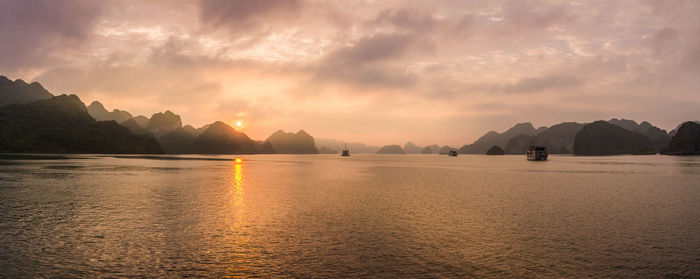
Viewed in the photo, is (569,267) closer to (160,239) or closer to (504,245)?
(504,245)

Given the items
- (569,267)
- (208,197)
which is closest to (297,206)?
(208,197)

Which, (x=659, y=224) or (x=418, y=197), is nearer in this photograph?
(x=659, y=224)

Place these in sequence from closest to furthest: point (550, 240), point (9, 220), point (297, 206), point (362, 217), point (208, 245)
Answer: point (208, 245) → point (550, 240) → point (9, 220) → point (362, 217) → point (297, 206)

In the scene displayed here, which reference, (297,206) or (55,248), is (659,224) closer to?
(297,206)

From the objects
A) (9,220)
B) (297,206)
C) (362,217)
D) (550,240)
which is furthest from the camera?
(297,206)

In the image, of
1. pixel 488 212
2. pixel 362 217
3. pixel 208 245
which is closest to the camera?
pixel 208 245

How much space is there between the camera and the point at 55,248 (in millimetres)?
18844

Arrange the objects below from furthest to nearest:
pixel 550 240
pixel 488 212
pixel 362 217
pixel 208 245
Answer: pixel 488 212, pixel 362 217, pixel 550 240, pixel 208 245

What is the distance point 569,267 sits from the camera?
16.3m

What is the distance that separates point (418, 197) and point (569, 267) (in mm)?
26426

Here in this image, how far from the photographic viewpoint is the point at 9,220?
25812mm

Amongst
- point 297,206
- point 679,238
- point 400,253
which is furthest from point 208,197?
point 679,238

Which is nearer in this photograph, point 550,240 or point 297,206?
point 550,240

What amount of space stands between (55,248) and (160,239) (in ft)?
15.8
